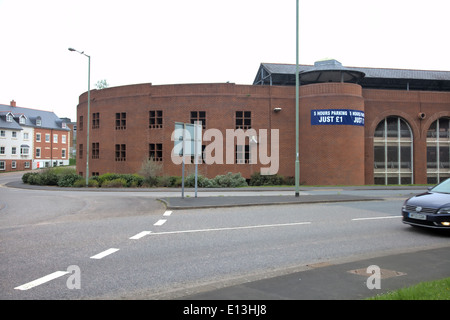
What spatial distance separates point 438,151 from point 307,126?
13641 mm

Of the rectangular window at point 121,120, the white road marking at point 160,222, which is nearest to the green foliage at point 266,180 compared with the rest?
the rectangular window at point 121,120

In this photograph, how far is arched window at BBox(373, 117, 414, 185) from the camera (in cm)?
3394

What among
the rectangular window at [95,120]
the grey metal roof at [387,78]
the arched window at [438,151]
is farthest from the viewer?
the grey metal roof at [387,78]

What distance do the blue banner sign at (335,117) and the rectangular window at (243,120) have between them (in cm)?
539

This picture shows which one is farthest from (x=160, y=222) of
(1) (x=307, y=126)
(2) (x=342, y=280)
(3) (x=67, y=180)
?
(1) (x=307, y=126)

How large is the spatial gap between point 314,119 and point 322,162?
364cm

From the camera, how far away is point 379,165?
33.9 meters

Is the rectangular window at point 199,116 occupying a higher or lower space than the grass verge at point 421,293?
higher

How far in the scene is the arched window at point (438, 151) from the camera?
35.0 meters

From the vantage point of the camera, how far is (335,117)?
30.8 m

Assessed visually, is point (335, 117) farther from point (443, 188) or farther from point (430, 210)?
point (430, 210)

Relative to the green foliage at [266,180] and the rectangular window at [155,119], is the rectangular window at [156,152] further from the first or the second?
the green foliage at [266,180]
